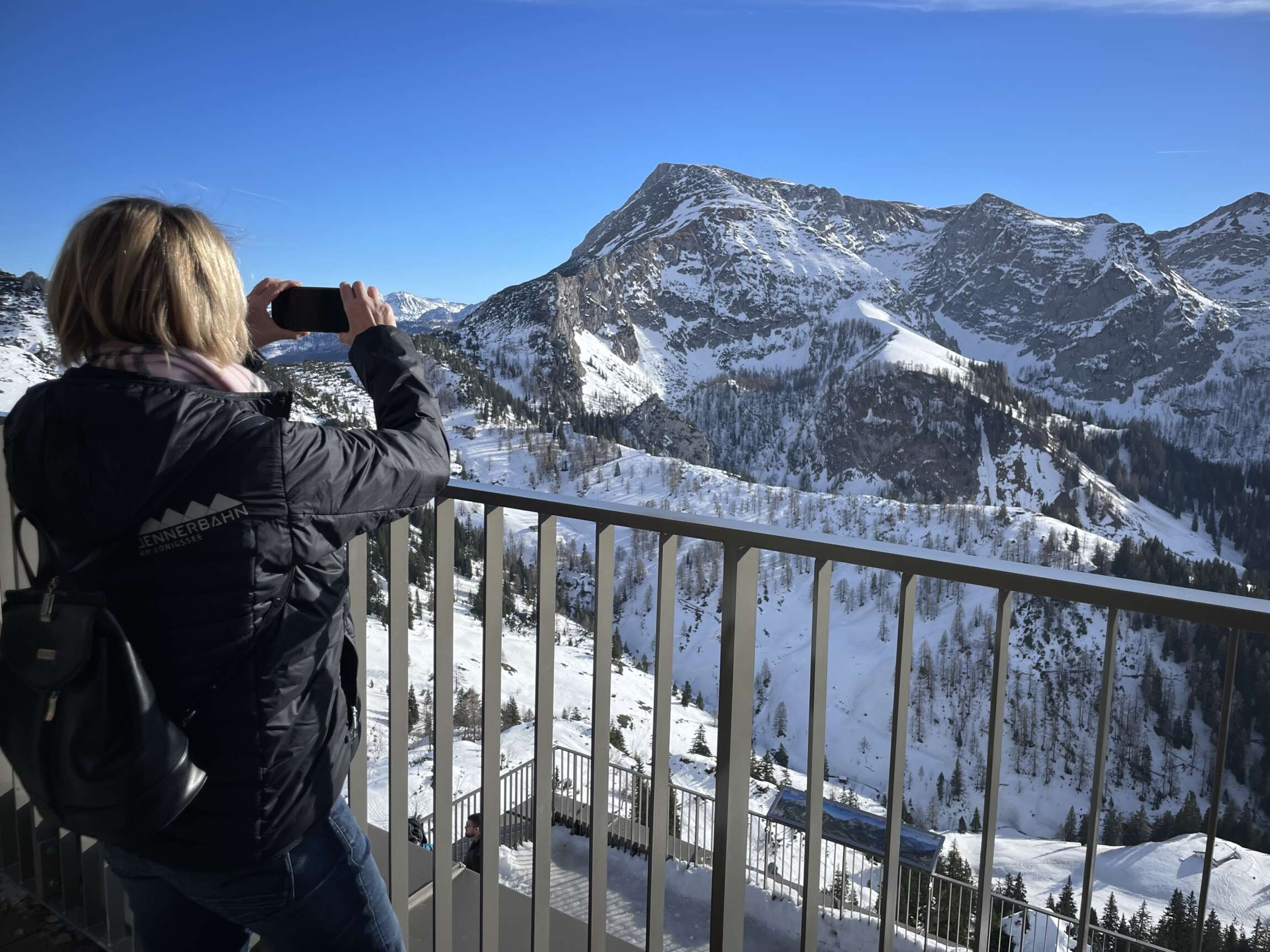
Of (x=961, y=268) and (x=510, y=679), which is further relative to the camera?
(x=961, y=268)

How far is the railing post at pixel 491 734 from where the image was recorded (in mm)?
1465

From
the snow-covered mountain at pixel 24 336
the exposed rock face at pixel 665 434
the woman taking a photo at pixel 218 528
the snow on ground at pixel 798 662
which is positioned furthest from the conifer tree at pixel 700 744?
the exposed rock face at pixel 665 434

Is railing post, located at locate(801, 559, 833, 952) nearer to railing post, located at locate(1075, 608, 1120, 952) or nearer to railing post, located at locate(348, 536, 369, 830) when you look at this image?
railing post, located at locate(1075, 608, 1120, 952)

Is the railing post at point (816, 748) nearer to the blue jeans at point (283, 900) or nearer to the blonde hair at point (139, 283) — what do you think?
the blue jeans at point (283, 900)

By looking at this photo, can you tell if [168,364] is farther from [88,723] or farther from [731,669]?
[731,669]

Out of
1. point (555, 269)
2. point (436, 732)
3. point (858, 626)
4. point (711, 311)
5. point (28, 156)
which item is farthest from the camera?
point (711, 311)

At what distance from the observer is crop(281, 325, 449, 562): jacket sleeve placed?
814 mm

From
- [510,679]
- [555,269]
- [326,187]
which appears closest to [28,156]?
[326,187]

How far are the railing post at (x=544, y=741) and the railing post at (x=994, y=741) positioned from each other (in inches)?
26.9

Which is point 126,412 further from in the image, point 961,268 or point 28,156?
point 961,268

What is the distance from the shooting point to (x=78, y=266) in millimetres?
855

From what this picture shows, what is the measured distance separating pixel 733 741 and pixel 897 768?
0.24m

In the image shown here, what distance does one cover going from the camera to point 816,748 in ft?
3.82

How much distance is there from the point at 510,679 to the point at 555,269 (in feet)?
407
